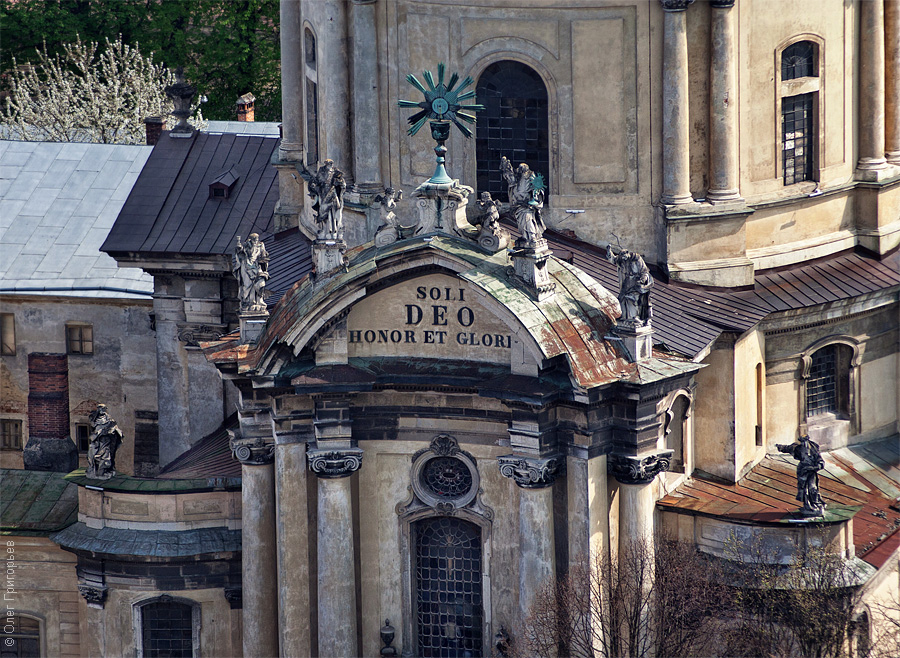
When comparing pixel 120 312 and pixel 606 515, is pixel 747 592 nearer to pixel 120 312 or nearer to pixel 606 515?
pixel 606 515

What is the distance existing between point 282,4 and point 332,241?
1478cm

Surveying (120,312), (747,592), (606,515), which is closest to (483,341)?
(606,515)

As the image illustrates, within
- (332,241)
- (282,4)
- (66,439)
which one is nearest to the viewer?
(332,241)

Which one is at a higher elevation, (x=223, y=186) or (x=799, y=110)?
(x=799, y=110)

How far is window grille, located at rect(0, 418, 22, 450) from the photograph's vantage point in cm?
7450

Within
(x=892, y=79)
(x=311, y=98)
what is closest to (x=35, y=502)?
(x=311, y=98)

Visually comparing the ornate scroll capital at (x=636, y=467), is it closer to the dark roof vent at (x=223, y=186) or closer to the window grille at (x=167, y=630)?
the window grille at (x=167, y=630)

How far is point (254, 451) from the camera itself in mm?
53344

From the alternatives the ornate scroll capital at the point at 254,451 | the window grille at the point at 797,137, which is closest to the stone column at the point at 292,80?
the ornate scroll capital at the point at 254,451

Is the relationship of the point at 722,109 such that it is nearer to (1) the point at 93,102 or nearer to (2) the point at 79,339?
(2) the point at 79,339

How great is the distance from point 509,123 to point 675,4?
5148 millimetres

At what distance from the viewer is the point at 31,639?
58.8m

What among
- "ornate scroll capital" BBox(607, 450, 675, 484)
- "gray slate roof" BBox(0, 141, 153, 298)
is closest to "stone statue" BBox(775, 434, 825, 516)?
"ornate scroll capital" BBox(607, 450, 675, 484)

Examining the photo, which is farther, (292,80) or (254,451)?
(292,80)
